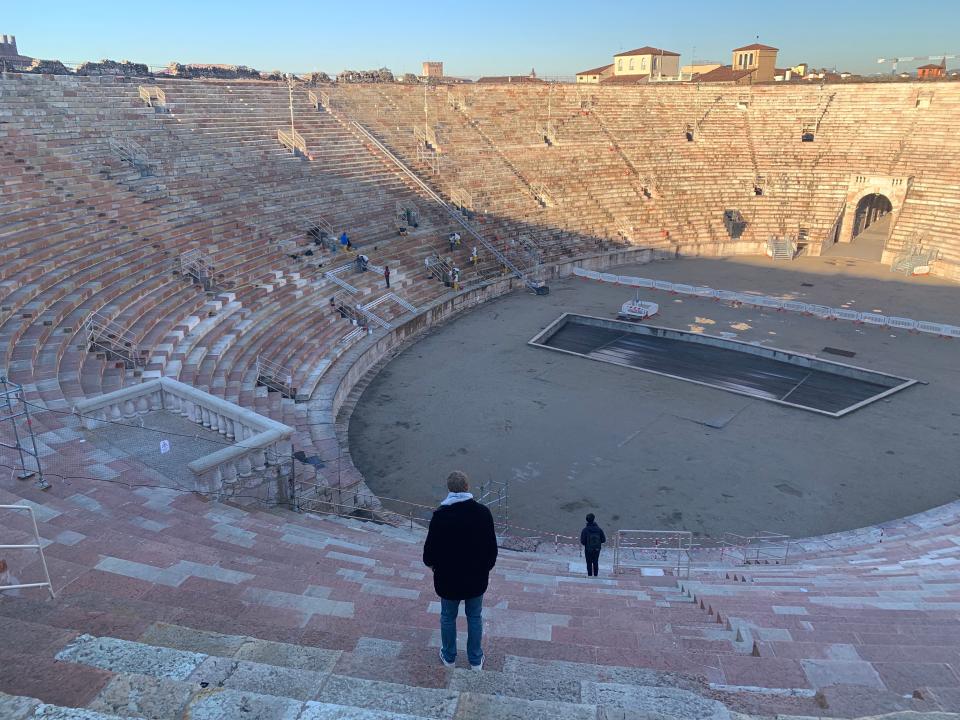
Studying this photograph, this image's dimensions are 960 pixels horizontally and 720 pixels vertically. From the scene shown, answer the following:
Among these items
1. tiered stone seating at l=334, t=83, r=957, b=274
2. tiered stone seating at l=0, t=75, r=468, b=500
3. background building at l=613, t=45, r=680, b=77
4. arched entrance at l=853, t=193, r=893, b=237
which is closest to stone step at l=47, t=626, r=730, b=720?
tiered stone seating at l=0, t=75, r=468, b=500

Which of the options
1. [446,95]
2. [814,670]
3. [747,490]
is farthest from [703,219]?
[814,670]

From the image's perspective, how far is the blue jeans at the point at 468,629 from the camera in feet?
16.5

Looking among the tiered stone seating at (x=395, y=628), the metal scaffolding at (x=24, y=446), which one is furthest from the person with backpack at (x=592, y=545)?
the metal scaffolding at (x=24, y=446)

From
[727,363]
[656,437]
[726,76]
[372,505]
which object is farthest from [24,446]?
[726,76]

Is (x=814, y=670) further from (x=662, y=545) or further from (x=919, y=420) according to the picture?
(x=919, y=420)

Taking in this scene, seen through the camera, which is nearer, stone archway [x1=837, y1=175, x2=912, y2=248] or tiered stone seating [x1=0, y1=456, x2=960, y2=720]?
tiered stone seating [x1=0, y1=456, x2=960, y2=720]

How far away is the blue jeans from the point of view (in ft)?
16.5

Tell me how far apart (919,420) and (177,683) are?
1951 cm

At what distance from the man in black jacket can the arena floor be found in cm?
854

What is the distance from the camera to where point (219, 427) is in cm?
1190

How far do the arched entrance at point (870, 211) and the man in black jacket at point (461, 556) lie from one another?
43.4m

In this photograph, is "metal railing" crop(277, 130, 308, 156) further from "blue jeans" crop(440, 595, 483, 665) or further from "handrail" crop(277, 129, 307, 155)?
"blue jeans" crop(440, 595, 483, 665)

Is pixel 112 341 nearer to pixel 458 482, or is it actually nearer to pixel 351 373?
pixel 351 373

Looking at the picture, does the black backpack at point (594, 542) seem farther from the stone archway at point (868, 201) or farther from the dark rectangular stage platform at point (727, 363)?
the stone archway at point (868, 201)
